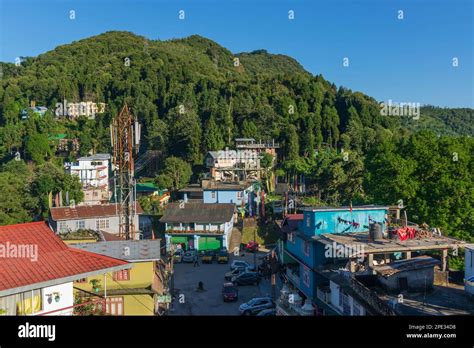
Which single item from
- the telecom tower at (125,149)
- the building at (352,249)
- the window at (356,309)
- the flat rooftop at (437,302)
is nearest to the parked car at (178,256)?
the telecom tower at (125,149)

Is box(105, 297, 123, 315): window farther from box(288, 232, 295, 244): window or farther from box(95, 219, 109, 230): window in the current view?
box(95, 219, 109, 230): window

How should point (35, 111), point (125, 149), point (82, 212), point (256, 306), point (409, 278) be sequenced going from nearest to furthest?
point (409, 278), point (256, 306), point (125, 149), point (82, 212), point (35, 111)

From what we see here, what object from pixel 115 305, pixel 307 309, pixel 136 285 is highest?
pixel 136 285

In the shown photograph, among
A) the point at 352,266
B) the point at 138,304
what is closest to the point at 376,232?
the point at 352,266

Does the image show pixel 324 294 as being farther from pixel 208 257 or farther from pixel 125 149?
pixel 208 257

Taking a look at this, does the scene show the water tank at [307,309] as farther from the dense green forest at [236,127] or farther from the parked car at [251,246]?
the parked car at [251,246]

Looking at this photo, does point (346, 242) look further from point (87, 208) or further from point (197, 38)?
point (197, 38)

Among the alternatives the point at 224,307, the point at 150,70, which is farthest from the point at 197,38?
the point at 224,307
